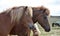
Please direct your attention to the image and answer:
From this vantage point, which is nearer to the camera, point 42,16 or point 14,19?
point 14,19

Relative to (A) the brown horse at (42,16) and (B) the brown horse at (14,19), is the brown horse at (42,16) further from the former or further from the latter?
(B) the brown horse at (14,19)

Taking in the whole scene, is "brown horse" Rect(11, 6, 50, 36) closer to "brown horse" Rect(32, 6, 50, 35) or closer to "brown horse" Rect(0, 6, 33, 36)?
"brown horse" Rect(32, 6, 50, 35)

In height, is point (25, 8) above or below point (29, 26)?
above

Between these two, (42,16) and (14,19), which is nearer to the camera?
(14,19)

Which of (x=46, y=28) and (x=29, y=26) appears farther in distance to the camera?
(x=46, y=28)

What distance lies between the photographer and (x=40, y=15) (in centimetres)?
725

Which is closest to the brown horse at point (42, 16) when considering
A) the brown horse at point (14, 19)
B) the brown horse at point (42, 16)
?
the brown horse at point (42, 16)

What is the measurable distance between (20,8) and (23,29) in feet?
2.00

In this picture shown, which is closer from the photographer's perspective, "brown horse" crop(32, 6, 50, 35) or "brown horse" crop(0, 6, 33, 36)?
"brown horse" crop(0, 6, 33, 36)

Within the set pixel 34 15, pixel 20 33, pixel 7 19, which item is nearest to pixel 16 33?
pixel 20 33

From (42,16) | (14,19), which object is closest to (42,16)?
(42,16)

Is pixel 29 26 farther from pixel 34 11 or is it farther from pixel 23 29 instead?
pixel 34 11

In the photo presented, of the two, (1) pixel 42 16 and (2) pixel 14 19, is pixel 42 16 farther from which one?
(2) pixel 14 19

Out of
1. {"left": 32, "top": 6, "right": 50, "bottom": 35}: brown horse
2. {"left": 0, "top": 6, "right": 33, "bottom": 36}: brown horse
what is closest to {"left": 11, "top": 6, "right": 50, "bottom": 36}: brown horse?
{"left": 32, "top": 6, "right": 50, "bottom": 35}: brown horse
